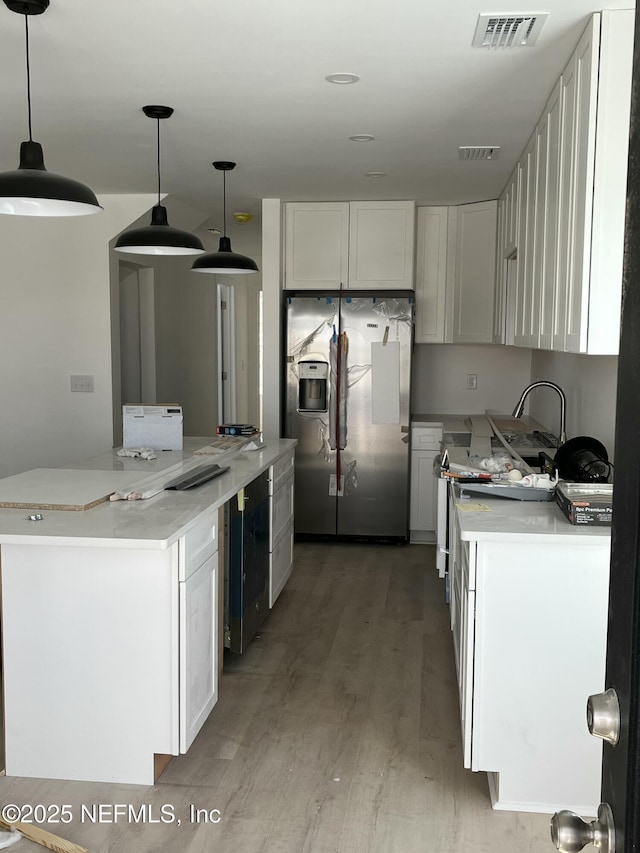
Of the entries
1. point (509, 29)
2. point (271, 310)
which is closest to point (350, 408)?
point (271, 310)

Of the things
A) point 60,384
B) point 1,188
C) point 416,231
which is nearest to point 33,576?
point 1,188

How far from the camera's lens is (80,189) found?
96.2 inches

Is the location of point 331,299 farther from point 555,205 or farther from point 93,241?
point 555,205

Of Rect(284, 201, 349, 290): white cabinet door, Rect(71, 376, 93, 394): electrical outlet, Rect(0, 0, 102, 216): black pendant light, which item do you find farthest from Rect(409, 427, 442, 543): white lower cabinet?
Rect(0, 0, 102, 216): black pendant light

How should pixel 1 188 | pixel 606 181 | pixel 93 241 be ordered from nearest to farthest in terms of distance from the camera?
pixel 1 188 < pixel 606 181 < pixel 93 241

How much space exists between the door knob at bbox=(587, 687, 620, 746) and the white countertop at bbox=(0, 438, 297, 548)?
68.7 inches

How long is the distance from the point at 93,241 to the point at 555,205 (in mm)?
3392

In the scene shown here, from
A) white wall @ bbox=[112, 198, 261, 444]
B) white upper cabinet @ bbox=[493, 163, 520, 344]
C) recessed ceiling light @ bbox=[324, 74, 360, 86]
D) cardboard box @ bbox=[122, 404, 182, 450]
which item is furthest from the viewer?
white wall @ bbox=[112, 198, 261, 444]

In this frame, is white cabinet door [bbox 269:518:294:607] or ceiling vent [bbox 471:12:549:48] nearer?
ceiling vent [bbox 471:12:549:48]

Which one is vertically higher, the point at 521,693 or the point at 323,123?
the point at 323,123

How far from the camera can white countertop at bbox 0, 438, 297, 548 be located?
2463mm

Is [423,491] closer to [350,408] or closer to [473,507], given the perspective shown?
[350,408]

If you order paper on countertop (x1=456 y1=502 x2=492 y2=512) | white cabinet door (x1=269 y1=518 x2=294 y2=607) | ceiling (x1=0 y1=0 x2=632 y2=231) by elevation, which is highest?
ceiling (x1=0 y1=0 x2=632 y2=231)

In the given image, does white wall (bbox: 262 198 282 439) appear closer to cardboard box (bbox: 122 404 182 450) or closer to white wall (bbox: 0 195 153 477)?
white wall (bbox: 0 195 153 477)
